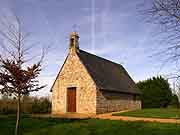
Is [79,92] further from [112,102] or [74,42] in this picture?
[74,42]

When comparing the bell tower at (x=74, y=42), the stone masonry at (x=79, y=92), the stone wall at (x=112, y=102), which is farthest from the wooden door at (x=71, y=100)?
the bell tower at (x=74, y=42)

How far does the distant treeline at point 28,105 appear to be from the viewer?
914 inches

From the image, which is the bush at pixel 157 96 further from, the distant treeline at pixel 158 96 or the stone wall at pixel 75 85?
the stone wall at pixel 75 85

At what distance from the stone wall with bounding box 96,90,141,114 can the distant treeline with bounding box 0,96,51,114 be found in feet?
21.1

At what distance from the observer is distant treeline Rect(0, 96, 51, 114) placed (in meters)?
23.2

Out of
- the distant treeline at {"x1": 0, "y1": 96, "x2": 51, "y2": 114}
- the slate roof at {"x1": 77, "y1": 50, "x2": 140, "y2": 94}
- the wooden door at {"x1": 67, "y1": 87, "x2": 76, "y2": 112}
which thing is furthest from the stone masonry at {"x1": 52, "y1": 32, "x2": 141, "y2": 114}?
the distant treeline at {"x1": 0, "y1": 96, "x2": 51, "y2": 114}

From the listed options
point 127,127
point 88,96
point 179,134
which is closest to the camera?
point 179,134

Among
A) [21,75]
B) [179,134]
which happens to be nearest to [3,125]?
[21,75]

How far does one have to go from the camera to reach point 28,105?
82.3 feet

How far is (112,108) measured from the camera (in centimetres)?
2455

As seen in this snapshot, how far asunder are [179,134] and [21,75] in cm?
726

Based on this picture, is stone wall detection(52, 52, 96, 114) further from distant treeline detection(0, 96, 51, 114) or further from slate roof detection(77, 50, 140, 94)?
distant treeline detection(0, 96, 51, 114)

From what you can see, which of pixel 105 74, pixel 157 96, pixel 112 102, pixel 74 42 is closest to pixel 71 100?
pixel 112 102

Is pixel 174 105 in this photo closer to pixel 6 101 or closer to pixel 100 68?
pixel 100 68
